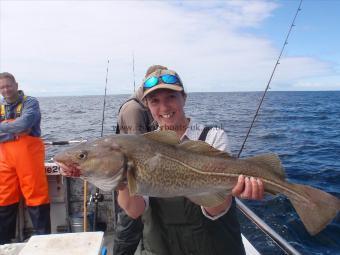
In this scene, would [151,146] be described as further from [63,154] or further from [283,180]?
[283,180]

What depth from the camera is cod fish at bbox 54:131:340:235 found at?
277 centimetres

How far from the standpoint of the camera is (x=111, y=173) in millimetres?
2762

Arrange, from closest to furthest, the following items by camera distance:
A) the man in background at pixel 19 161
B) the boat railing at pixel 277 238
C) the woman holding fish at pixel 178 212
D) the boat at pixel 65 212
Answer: the woman holding fish at pixel 178 212 → the boat railing at pixel 277 238 → the man in background at pixel 19 161 → the boat at pixel 65 212

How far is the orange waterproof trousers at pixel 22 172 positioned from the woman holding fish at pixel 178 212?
12.8 ft

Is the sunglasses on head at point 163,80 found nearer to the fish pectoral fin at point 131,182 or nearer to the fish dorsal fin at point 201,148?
the fish dorsal fin at point 201,148

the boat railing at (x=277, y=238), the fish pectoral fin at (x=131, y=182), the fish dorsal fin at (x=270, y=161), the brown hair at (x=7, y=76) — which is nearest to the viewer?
the fish pectoral fin at (x=131, y=182)

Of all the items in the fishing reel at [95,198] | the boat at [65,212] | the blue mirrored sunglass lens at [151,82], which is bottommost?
the boat at [65,212]

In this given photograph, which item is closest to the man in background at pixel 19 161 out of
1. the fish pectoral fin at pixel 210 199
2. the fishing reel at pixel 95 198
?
the fishing reel at pixel 95 198

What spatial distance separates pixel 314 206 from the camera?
2.80 meters

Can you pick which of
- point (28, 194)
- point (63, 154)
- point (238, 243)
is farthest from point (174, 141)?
point (28, 194)

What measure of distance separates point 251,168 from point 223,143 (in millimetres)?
398

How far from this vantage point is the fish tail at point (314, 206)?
9.03ft

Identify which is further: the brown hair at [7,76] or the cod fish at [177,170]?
the brown hair at [7,76]

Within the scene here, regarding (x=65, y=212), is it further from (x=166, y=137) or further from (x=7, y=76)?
(x=166, y=137)
